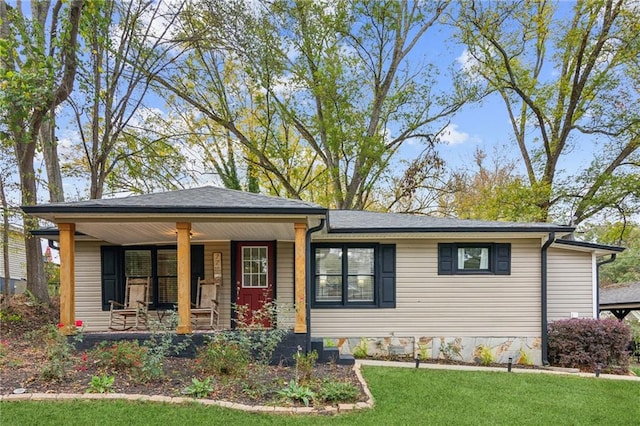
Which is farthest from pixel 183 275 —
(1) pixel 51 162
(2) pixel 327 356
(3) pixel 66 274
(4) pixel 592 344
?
(1) pixel 51 162

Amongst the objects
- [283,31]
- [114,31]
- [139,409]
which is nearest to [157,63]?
[114,31]

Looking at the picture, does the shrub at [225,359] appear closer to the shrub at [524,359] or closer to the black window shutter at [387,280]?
the black window shutter at [387,280]

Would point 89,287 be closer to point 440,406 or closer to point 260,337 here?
point 260,337

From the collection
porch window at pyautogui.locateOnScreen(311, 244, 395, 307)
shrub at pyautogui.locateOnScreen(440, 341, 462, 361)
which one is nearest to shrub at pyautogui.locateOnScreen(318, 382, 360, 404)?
porch window at pyautogui.locateOnScreen(311, 244, 395, 307)

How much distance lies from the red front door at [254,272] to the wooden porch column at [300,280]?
1.96 metres

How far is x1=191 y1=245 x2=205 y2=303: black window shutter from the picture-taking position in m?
8.16

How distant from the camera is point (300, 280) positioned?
6039mm

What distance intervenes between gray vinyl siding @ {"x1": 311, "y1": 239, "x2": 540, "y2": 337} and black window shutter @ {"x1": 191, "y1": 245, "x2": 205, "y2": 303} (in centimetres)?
239

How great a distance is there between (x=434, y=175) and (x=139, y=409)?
50.1 feet

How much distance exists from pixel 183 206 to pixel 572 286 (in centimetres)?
772

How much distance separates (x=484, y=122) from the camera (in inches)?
703

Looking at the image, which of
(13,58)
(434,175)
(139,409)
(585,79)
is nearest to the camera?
(139,409)

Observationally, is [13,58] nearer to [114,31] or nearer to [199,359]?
[114,31]

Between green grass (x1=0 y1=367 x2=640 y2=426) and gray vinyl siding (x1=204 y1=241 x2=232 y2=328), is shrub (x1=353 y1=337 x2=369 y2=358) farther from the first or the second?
gray vinyl siding (x1=204 y1=241 x2=232 y2=328)
